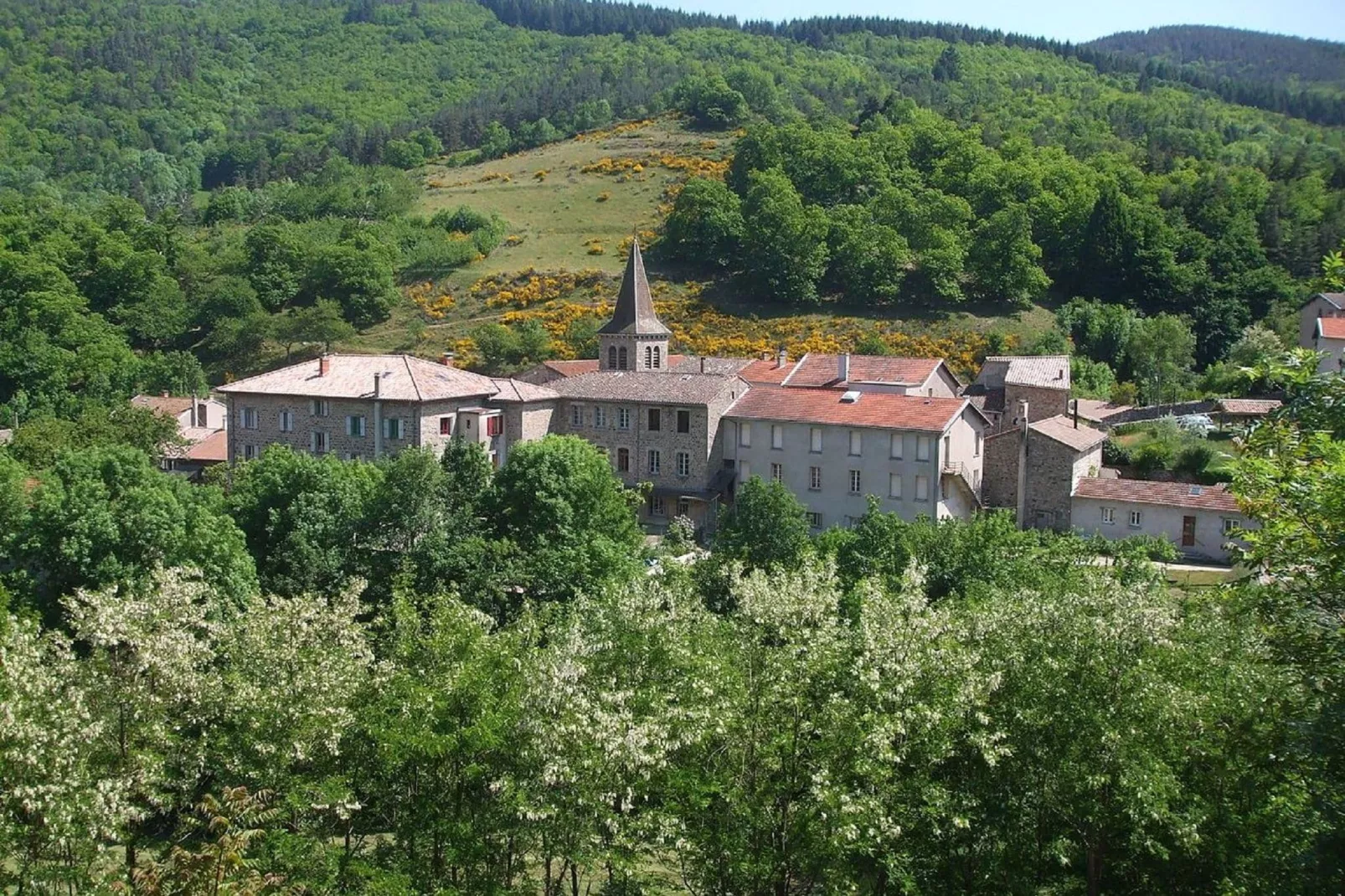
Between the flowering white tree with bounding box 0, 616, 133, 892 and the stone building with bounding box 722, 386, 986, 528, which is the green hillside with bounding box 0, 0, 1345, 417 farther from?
the flowering white tree with bounding box 0, 616, 133, 892

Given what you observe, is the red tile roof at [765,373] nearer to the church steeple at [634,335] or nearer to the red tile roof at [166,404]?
the church steeple at [634,335]

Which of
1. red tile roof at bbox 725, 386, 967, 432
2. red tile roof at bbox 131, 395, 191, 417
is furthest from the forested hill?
red tile roof at bbox 131, 395, 191, 417

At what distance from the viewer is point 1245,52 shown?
75375mm

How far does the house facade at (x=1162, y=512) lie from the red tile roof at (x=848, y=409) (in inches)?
260

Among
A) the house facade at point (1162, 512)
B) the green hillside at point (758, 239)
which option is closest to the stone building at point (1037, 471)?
the house facade at point (1162, 512)

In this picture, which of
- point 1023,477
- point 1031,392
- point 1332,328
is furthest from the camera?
point 1332,328

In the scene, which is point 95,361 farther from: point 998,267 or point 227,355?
point 998,267

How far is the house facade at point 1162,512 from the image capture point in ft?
162

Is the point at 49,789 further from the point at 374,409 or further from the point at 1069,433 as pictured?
the point at 1069,433

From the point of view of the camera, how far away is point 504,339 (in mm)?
86625

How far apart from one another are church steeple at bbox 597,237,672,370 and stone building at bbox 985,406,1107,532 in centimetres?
2077

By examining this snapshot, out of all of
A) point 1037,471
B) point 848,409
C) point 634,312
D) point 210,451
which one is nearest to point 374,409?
point 210,451

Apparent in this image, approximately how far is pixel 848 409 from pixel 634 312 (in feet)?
62.4

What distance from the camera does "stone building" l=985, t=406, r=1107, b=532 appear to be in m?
53.3
